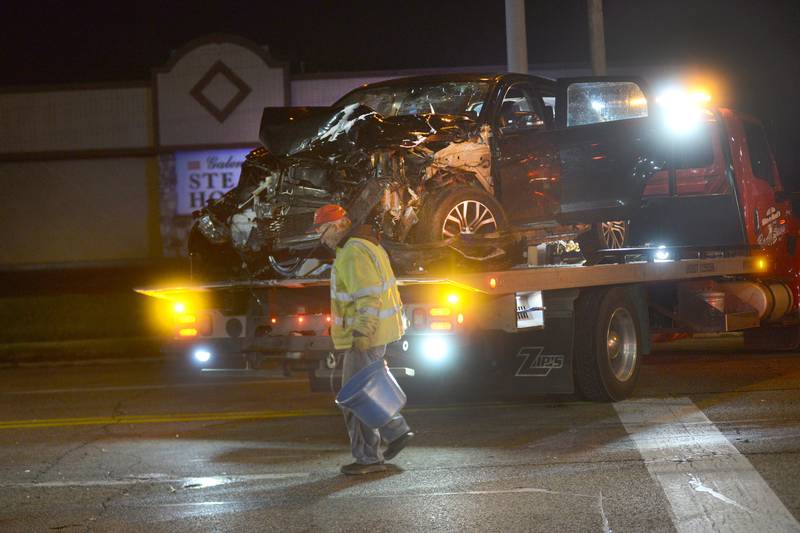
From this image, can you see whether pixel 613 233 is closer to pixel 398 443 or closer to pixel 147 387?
pixel 398 443

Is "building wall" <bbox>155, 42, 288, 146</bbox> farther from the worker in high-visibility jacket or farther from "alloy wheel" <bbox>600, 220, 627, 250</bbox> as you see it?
the worker in high-visibility jacket

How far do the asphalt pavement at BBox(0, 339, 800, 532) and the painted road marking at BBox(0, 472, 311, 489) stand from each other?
0.02m

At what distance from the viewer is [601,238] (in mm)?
11414

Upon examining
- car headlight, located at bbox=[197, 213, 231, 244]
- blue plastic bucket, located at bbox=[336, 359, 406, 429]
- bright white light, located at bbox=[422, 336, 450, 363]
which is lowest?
→ blue plastic bucket, located at bbox=[336, 359, 406, 429]

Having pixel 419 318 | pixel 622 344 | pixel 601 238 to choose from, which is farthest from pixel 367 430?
pixel 601 238

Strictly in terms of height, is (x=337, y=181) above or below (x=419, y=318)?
above

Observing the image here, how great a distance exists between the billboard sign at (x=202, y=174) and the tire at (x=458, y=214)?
1999 centimetres

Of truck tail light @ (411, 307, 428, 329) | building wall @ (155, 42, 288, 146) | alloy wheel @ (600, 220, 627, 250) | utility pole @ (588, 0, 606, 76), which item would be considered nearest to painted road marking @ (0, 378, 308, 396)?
alloy wheel @ (600, 220, 627, 250)

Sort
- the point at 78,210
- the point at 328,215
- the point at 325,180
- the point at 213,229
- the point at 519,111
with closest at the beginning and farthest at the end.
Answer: the point at 328,215 → the point at 325,180 → the point at 213,229 → the point at 519,111 → the point at 78,210

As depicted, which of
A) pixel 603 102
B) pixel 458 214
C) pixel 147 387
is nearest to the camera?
pixel 458 214

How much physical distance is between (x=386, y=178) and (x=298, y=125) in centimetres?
113

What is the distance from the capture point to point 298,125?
10242 mm

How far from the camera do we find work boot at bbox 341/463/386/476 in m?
7.77

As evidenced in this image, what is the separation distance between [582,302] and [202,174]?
20.6 meters
